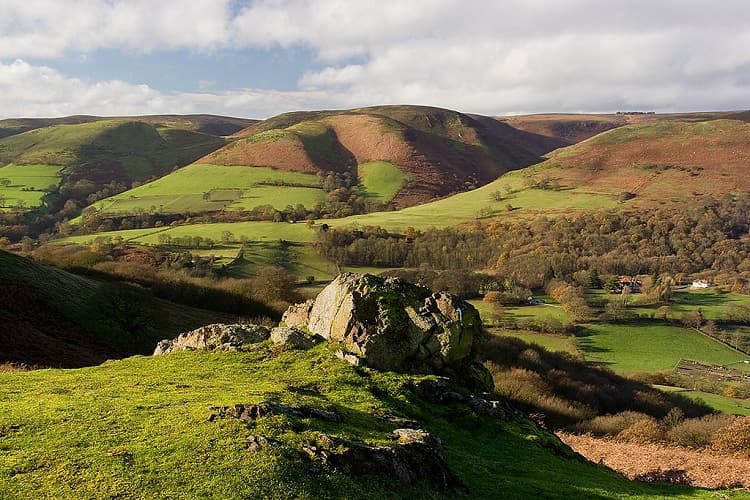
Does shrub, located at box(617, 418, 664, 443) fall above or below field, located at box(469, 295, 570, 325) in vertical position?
above

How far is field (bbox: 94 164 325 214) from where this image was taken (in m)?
171

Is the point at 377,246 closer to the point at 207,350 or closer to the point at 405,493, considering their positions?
the point at 207,350

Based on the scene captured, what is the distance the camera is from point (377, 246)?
128 m

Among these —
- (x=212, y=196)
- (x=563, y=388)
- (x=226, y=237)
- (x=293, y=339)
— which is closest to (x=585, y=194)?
(x=226, y=237)

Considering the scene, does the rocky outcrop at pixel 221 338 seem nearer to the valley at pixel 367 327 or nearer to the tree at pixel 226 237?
the valley at pixel 367 327

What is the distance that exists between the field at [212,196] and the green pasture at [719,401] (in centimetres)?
→ 12675

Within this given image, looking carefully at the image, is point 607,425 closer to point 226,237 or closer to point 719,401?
point 719,401

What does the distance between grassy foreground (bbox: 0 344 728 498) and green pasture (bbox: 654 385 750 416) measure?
169ft

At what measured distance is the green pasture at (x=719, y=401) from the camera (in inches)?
2389

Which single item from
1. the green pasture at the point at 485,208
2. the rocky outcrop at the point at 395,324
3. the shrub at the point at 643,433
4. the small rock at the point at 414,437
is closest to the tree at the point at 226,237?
the green pasture at the point at 485,208

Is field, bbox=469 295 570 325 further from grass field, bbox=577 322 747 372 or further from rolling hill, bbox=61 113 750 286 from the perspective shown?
rolling hill, bbox=61 113 750 286

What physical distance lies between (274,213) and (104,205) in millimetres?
65180

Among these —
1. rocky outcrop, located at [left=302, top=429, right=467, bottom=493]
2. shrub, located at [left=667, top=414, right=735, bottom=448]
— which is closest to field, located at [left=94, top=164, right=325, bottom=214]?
shrub, located at [left=667, top=414, right=735, bottom=448]

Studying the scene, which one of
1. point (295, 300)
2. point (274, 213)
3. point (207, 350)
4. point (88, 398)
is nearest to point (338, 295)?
point (207, 350)
